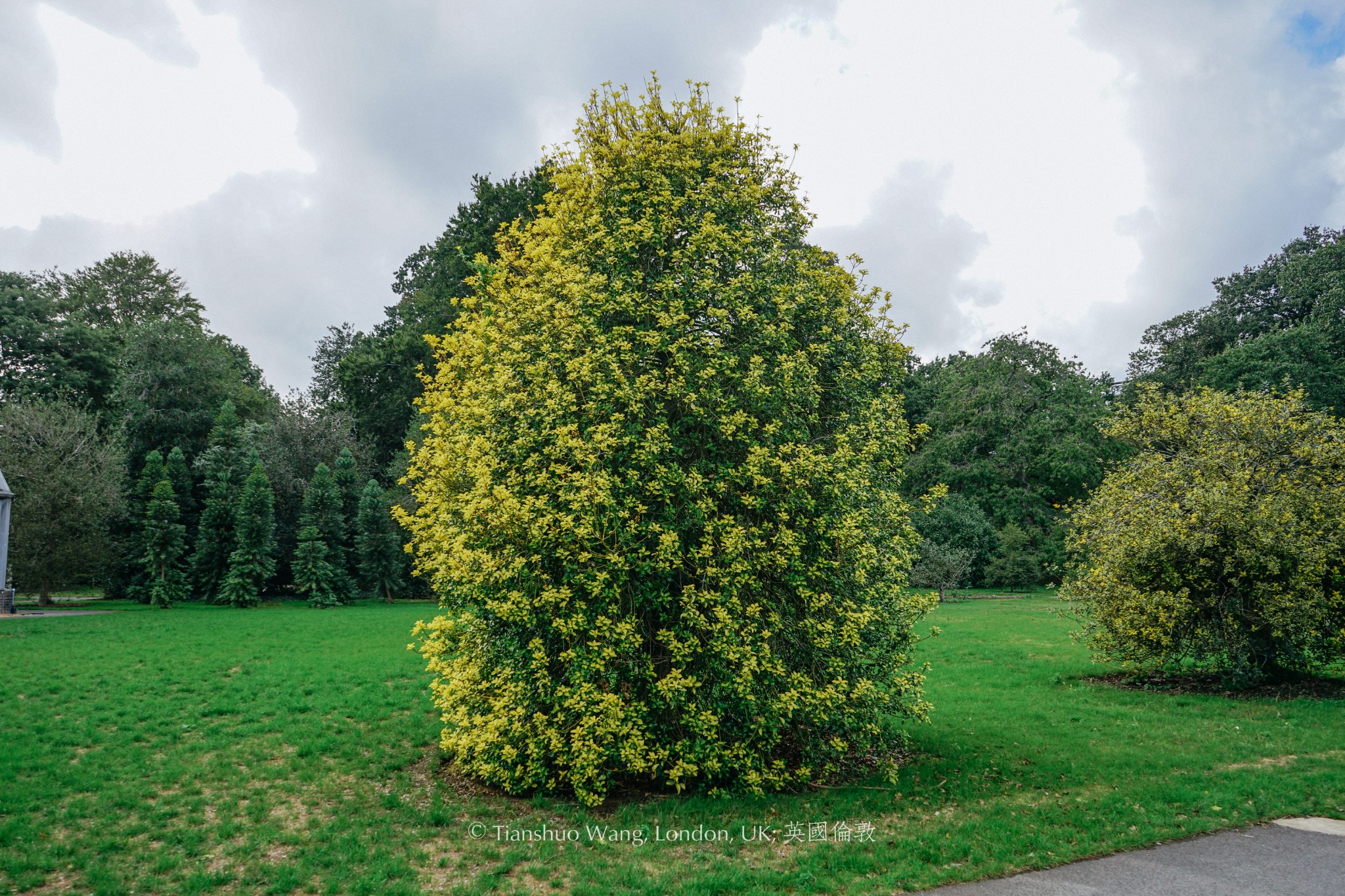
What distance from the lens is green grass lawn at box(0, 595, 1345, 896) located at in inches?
210

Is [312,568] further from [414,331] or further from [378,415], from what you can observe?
[414,331]

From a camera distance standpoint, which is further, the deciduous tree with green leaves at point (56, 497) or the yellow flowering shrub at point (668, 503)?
the deciduous tree with green leaves at point (56, 497)

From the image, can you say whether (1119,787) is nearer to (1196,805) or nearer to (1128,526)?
(1196,805)

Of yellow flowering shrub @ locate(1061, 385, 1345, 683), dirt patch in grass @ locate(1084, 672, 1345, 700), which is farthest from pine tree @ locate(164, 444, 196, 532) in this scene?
dirt patch in grass @ locate(1084, 672, 1345, 700)

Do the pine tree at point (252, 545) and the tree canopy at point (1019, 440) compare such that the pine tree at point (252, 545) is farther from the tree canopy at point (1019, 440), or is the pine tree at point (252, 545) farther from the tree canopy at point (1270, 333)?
the tree canopy at point (1270, 333)

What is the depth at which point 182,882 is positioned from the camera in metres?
5.08

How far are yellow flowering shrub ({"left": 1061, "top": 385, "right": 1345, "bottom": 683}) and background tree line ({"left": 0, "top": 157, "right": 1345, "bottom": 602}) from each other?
1568 cm

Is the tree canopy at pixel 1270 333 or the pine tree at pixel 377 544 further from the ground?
the tree canopy at pixel 1270 333

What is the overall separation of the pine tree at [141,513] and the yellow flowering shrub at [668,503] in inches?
1044

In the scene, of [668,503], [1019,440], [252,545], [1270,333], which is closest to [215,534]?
[252,545]

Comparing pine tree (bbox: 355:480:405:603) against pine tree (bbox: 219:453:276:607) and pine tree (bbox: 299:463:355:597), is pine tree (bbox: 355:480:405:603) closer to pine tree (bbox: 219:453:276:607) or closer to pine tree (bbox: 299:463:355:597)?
pine tree (bbox: 299:463:355:597)

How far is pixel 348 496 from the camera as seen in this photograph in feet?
111

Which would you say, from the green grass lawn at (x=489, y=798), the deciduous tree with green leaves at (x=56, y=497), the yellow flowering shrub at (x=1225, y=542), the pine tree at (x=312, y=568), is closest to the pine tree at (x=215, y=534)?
the pine tree at (x=312, y=568)

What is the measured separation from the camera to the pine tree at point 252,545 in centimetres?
2789
